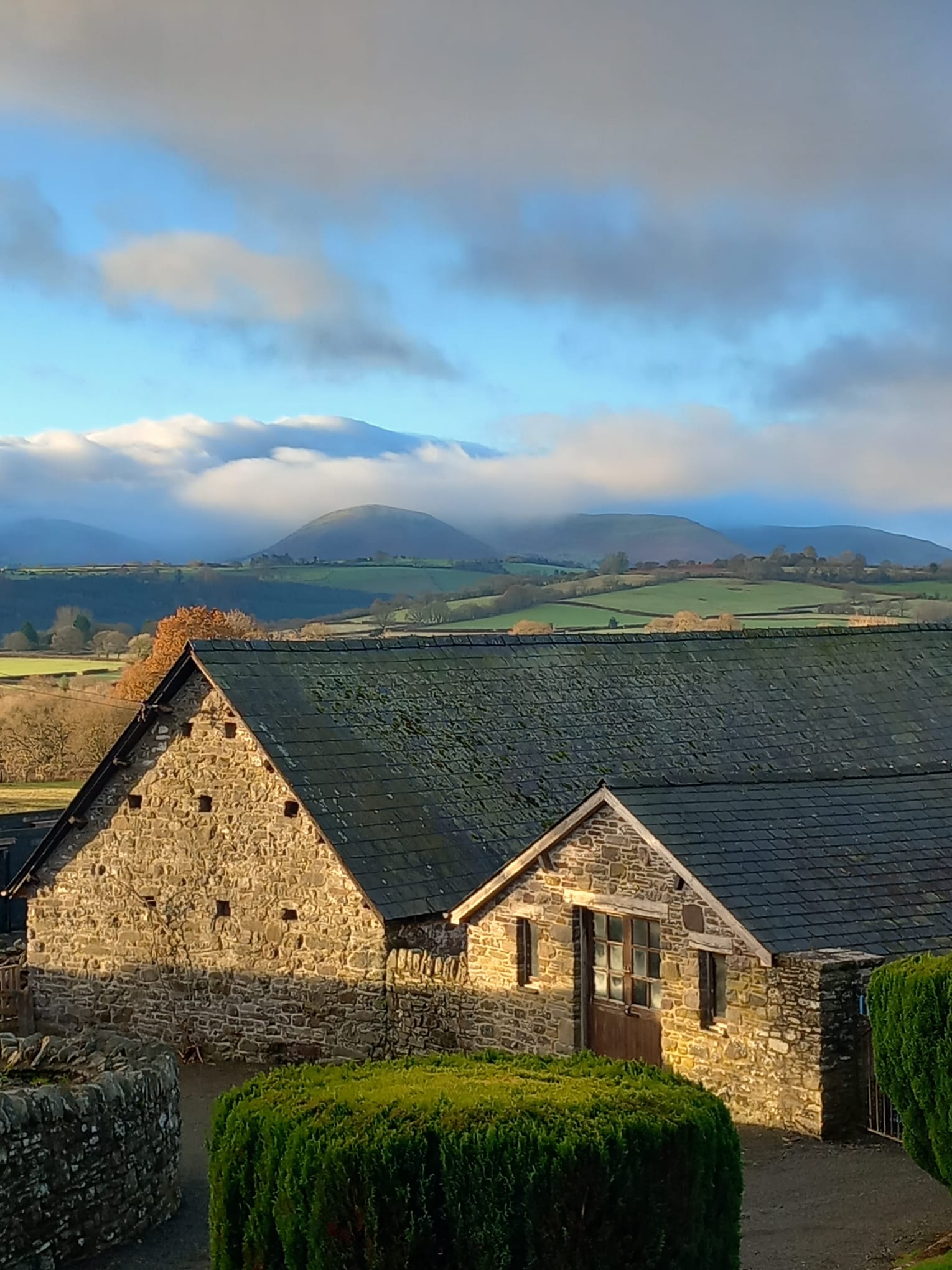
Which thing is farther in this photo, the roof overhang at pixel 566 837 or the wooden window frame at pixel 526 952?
the wooden window frame at pixel 526 952

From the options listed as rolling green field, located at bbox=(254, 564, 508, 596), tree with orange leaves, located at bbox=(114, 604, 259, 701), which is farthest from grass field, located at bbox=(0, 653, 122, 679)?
rolling green field, located at bbox=(254, 564, 508, 596)

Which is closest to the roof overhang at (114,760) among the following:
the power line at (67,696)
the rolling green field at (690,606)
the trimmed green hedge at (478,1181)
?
the trimmed green hedge at (478,1181)

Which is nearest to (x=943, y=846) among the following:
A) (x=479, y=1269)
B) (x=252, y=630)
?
(x=479, y=1269)

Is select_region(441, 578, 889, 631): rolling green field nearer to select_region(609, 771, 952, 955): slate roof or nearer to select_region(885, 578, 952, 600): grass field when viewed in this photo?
select_region(885, 578, 952, 600): grass field

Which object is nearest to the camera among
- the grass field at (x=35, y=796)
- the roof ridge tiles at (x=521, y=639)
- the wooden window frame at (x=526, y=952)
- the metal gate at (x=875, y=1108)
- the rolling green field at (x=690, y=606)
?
the metal gate at (x=875, y=1108)

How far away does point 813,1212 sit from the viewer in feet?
47.2

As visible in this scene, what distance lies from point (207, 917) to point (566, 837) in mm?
6692

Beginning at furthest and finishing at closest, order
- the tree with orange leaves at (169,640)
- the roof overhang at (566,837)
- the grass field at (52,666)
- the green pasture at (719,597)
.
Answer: the green pasture at (719,597), the grass field at (52,666), the tree with orange leaves at (169,640), the roof overhang at (566,837)

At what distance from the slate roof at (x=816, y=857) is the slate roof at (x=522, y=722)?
1.70 meters

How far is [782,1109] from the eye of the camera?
655 inches

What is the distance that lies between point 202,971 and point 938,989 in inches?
515

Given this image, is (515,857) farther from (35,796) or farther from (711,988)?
(35,796)

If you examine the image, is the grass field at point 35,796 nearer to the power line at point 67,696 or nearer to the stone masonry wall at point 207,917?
the power line at point 67,696

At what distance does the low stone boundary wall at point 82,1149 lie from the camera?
1395 centimetres
